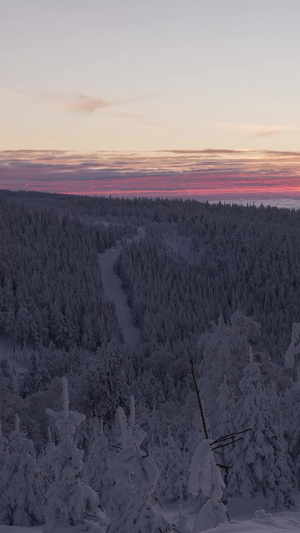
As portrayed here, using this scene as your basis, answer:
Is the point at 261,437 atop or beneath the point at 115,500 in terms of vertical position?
beneath

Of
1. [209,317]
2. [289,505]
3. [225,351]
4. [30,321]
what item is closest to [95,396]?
[225,351]

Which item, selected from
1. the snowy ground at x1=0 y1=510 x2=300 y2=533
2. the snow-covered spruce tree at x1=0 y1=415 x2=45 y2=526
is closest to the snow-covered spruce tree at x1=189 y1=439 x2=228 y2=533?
the snowy ground at x1=0 y1=510 x2=300 y2=533

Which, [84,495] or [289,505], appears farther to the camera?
[289,505]

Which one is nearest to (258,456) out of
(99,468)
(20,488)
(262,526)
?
(20,488)

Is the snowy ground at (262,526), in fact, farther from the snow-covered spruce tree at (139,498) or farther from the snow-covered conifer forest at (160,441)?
the snow-covered spruce tree at (139,498)

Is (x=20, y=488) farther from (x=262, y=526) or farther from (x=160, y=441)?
(x=160, y=441)

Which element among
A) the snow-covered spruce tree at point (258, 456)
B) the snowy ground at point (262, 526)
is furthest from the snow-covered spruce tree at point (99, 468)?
the snowy ground at point (262, 526)

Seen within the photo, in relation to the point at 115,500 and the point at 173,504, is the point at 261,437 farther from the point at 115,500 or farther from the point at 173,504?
the point at 115,500
